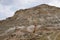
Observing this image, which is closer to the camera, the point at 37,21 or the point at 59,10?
the point at 37,21

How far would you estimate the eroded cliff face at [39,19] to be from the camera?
45481 millimetres

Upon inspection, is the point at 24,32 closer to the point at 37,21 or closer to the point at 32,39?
the point at 32,39

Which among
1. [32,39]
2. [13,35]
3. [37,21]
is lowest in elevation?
[32,39]

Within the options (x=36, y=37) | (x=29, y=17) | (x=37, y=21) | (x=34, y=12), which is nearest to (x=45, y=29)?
(x=36, y=37)

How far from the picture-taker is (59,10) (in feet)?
191

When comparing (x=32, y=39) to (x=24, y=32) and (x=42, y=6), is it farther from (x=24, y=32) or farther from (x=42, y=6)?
(x=42, y=6)

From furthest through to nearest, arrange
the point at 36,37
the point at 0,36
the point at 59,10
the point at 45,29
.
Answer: the point at 59,10 → the point at 0,36 → the point at 45,29 → the point at 36,37

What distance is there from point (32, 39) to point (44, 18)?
14.3 metres

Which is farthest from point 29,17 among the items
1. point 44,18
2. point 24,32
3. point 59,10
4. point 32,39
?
point 32,39

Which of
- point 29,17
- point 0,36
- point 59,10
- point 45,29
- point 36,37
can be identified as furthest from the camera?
point 59,10

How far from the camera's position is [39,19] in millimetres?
51438

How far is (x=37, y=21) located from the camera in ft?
163

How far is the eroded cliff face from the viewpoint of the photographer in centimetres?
4548

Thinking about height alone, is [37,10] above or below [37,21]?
above
